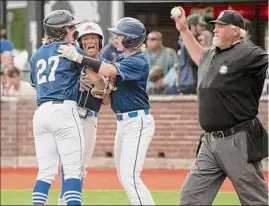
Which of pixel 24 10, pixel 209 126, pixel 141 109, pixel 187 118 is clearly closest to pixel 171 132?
pixel 187 118

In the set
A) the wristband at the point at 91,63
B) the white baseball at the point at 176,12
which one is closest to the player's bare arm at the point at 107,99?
the wristband at the point at 91,63

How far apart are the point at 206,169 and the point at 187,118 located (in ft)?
33.9

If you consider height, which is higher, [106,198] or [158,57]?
[158,57]

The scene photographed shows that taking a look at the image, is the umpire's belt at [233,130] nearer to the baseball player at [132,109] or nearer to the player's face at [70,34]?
the baseball player at [132,109]

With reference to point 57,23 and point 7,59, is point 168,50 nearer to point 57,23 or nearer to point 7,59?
point 7,59

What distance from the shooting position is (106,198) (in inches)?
561

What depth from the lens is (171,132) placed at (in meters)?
19.4

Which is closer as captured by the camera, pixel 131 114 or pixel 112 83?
pixel 112 83

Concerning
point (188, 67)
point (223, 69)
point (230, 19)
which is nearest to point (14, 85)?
point (188, 67)

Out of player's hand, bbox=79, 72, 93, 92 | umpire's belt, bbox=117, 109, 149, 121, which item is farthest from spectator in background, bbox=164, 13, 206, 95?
umpire's belt, bbox=117, 109, 149, 121

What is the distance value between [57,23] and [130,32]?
0.82m

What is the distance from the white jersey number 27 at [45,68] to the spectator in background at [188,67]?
8.59 metres

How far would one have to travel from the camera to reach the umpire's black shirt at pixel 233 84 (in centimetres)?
891

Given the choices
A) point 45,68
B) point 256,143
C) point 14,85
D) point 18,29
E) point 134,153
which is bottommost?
point 14,85
